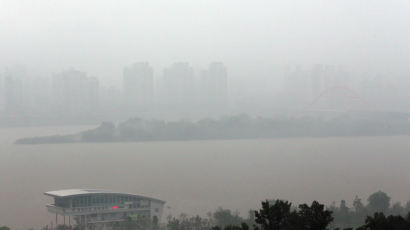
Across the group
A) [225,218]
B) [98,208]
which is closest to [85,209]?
[98,208]

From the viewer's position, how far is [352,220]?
11062 mm

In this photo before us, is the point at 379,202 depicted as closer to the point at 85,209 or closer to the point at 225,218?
the point at 225,218

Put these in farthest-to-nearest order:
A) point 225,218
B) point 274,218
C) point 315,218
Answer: point 225,218 → point 274,218 → point 315,218

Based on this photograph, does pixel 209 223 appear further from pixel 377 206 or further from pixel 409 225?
pixel 409 225

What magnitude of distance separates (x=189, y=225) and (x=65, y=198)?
230 centimetres

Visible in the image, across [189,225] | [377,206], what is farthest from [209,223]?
[377,206]

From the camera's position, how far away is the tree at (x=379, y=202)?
12.0 meters

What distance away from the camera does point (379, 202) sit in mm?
12148

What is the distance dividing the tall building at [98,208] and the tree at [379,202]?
4.25 metres

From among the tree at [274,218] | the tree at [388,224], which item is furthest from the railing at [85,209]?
the tree at [388,224]

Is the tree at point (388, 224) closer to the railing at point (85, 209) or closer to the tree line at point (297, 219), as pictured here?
the tree line at point (297, 219)

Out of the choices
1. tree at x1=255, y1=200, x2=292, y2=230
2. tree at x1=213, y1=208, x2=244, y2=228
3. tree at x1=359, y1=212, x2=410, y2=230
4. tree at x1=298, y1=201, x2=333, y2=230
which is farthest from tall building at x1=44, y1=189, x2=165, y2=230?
tree at x1=359, y1=212, x2=410, y2=230

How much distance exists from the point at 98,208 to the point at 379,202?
548 centimetres

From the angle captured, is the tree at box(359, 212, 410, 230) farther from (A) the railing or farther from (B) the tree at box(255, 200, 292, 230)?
(A) the railing
